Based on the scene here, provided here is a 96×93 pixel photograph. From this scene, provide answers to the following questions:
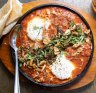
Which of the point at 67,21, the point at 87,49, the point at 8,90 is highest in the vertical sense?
the point at 67,21

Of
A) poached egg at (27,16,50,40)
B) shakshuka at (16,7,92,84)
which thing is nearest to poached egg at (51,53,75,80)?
shakshuka at (16,7,92,84)

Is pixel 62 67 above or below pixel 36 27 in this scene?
below

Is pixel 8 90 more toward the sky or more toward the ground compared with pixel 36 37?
more toward the ground

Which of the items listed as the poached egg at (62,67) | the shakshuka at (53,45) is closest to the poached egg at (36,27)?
the shakshuka at (53,45)

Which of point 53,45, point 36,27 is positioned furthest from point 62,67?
point 36,27

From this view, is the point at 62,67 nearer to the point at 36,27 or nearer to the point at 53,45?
the point at 53,45

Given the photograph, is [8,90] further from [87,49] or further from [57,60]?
[87,49]

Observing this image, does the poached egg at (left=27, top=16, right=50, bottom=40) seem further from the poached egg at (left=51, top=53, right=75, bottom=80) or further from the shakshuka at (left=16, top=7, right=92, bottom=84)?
the poached egg at (left=51, top=53, right=75, bottom=80)

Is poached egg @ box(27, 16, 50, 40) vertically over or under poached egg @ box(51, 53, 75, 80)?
over

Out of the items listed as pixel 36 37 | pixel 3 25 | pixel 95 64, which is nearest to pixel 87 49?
pixel 95 64
